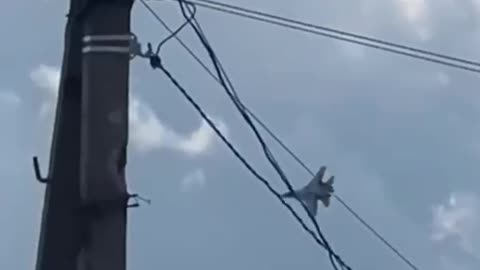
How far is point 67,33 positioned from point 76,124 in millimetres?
628

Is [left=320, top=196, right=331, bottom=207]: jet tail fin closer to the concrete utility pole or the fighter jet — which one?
the fighter jet

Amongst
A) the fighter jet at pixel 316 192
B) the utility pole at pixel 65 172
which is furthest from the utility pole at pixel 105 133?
the fighter jet at pixel 316 192

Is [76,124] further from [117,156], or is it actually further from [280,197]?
[280,197]

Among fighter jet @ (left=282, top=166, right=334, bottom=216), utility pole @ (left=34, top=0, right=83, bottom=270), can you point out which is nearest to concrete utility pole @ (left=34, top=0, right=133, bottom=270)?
utility pole @ (left=34, top=0, right=83, bottom=270)

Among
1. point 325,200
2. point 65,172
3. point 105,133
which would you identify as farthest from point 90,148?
point 325,200

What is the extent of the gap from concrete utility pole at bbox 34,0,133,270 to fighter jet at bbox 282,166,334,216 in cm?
188

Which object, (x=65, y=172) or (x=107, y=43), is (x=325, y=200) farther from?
(x=107, y=43)

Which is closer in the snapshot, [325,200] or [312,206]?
[325,200]

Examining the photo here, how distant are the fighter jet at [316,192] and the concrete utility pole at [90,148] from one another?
1.88 metres

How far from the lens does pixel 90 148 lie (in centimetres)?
952

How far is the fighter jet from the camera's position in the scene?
11016 mm

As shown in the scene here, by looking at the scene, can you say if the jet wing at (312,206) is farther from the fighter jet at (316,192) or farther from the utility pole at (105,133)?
the utility pole at (105,133)

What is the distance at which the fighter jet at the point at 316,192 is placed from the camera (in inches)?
434

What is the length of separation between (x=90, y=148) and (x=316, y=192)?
2154 mm
